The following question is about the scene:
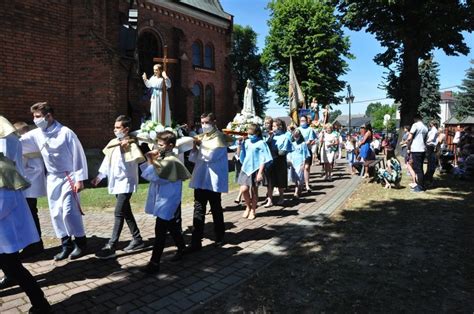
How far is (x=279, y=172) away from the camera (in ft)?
26.6

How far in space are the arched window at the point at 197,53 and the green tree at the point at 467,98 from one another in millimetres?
26281

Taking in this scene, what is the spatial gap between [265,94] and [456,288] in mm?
39781

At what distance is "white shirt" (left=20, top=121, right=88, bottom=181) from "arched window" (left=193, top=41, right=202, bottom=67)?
21338 millimetres

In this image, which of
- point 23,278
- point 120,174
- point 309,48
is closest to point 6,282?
point 23,278

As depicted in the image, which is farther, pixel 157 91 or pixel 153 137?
pixel 157 91

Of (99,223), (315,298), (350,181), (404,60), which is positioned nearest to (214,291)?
(315,298)

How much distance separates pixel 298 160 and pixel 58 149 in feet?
19.4

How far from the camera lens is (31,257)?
504 cm

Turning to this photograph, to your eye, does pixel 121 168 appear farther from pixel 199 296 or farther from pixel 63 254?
pixel 199 296

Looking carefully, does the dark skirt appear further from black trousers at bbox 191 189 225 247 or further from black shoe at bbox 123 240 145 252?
black shoe at bbox 123 240 145 252

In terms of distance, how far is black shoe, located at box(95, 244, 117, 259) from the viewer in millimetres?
4832

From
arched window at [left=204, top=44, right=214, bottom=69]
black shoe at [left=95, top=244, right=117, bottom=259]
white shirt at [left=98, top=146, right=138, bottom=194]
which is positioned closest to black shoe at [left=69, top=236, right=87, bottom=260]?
black shoe at [left=95, top=244, right=117, bottom=259]

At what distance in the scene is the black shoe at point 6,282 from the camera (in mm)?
4008

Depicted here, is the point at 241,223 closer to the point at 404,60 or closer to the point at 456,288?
the point at 456,288
